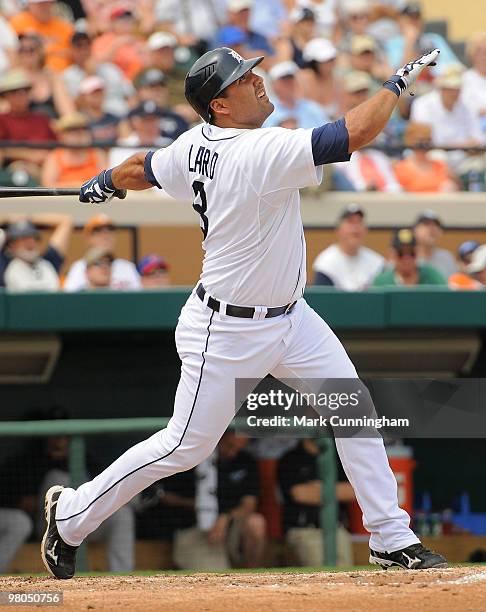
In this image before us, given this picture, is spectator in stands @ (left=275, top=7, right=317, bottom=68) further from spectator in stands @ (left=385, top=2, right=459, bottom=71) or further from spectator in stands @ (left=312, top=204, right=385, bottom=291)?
spectator in stands @ (left=312, top=204, right=385, bottom=291)

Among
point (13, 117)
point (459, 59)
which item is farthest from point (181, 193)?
point (459, 59)

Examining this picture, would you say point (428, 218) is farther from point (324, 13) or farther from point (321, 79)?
point (324, 13)

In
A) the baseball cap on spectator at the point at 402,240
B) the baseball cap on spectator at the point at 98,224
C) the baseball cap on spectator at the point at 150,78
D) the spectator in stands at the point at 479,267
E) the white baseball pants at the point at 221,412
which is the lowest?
the white baseball pants at the point at 221,412

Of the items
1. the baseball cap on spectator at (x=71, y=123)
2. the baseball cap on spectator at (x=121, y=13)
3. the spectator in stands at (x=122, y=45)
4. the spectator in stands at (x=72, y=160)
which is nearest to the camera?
the spectator in stands at (x=72, y=160)

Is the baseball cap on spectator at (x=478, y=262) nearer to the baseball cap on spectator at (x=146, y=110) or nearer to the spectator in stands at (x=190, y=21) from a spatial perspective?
the baseball cap on spectator at (x=146, y=110)

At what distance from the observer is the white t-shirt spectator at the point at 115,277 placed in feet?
25.3

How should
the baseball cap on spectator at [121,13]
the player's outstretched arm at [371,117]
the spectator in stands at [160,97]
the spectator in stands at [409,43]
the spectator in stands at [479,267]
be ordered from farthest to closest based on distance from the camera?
the spectator in stands at [409,43], the baseball cap on spectator at [121,13], the spectator in stands at [160,97], the spectator in stands at [479,267], the player's outstretched arm at [371,117]

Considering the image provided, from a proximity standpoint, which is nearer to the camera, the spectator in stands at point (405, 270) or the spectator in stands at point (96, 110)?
the spectator in stands at point (405, 270)

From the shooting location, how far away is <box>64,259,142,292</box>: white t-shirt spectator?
25.3 ft

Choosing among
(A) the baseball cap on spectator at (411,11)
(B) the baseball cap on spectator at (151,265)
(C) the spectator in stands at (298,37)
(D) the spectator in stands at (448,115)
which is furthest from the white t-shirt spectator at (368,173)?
(A) the baseball cap on spectator at (411,11)

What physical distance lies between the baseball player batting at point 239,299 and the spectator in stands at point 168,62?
5352 millimetres

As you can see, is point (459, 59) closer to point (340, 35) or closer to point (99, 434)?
point (340, 35)

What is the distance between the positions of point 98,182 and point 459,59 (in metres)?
8.22

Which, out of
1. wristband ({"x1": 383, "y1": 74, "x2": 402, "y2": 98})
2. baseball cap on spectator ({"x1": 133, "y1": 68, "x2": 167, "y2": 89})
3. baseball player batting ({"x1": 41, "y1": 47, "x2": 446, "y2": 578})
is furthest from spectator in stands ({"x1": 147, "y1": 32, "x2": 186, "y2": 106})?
wristband ({"x1": 383, "y1": 74, "x2": 402, "y2": 98})
